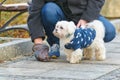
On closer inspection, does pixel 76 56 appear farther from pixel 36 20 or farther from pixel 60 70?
pixel 36 20

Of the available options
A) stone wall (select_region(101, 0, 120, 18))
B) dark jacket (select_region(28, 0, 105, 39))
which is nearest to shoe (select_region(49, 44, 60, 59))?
dark jacket (select_region(28, 0, 105, 39))

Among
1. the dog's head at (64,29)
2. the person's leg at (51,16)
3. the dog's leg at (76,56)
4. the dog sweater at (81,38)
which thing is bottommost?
the dog's leg at (76,56)

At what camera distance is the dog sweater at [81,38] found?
6.47 m

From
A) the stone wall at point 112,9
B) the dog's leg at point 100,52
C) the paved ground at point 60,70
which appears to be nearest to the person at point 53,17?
the paved ground at point 60,70

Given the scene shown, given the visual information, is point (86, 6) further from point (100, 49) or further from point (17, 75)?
point (17, 75)

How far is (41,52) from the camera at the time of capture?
684 cm

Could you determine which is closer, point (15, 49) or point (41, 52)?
point (41, 52)

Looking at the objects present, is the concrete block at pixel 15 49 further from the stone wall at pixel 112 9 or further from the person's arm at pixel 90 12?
the stone wall at pixel 112 9

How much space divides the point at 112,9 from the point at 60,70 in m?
5.29

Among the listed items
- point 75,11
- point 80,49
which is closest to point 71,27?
point 80,49

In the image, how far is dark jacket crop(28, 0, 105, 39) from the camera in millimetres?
6750

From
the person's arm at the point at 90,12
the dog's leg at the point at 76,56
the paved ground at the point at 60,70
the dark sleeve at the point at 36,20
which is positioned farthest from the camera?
the dark sleeve at the point at 36,20

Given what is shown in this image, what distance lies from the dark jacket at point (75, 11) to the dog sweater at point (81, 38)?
26 cm

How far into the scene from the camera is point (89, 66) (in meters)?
6.46
